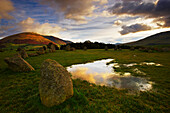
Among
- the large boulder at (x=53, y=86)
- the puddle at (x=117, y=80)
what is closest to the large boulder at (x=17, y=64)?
the puddle at (x=117, y=80)

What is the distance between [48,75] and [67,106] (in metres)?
2.32

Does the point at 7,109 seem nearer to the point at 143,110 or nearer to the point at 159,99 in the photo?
the point at 143,110

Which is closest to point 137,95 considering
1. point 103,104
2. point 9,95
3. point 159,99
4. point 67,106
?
point 159,99

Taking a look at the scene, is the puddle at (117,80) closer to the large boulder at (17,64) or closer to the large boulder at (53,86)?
the large boulder at (53,86)

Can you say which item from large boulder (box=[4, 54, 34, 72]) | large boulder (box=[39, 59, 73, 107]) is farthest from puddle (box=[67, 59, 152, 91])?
large boulder (box=[4, 54, 34, 72])

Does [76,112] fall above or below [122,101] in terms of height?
above

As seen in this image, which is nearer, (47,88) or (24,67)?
(47,88)

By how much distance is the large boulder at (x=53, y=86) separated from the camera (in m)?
4.79

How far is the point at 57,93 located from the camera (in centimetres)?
488

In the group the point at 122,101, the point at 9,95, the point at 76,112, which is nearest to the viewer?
the point at 76,112

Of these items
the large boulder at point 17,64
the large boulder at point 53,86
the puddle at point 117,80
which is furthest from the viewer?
the large boulder at point 17,64

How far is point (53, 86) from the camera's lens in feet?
15.8

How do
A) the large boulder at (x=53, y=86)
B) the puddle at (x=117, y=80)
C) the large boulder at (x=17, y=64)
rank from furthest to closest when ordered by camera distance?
the large boulder at (x=17, y=64) → the puddle at (x=117, y=80) → the large boulder at (x=53, y=86)

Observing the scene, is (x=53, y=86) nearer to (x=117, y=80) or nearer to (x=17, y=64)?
(x=117, y=80)
